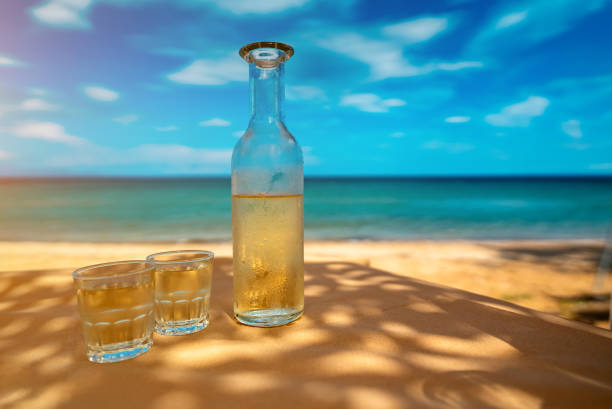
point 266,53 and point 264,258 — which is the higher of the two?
point 266,53

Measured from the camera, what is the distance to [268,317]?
3.16ft

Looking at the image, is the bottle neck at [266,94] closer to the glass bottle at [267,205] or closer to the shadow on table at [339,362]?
the glass bottle at [267,205]

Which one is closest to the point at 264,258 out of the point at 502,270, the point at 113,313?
the point at 113,313

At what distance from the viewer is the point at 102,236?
8266 mm

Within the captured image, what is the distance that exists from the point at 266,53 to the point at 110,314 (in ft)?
2.55

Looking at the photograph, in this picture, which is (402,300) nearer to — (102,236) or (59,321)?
(59,321)

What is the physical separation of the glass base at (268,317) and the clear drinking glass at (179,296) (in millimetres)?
118

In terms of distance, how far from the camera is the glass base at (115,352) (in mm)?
754

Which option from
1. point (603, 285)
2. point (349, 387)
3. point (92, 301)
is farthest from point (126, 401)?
point (603, 285)

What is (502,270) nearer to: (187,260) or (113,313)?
(187,260)

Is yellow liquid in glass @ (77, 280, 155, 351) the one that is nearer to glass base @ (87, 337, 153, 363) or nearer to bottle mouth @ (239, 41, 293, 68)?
glass base @ (87, 337, 153, 363)

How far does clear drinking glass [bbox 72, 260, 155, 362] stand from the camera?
751mm

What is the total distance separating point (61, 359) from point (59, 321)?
0.30 meters

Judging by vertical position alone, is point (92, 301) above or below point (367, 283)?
above
